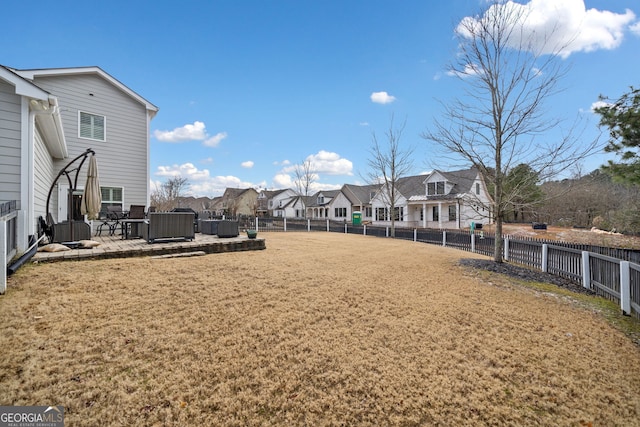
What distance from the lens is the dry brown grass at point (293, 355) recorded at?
2211mm

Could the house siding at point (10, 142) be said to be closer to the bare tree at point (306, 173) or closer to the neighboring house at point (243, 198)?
the bare tree at point (306, 173)

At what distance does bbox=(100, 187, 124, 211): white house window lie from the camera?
420 inches

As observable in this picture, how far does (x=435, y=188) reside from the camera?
90.4ft

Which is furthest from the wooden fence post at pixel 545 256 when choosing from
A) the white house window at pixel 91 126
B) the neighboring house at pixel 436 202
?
the white house window at pixel 91 126

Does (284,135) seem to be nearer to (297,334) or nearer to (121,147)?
(121,147)

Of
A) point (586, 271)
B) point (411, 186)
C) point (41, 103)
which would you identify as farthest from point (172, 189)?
point (586, 271)

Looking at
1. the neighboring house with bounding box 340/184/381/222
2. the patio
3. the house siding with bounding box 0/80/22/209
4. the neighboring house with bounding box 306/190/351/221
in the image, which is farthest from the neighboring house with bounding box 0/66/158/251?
the neighboring house with bounding box 306/190/351/221

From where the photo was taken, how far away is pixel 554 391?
2645 mm

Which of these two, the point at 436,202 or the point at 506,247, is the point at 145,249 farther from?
the point at 436,202

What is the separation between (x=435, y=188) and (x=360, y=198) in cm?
1164

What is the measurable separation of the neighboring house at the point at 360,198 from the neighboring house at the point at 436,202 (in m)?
4.34

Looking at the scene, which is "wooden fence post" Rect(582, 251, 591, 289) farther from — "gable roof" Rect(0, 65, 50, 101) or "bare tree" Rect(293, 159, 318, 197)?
"bare tree" Rect(293, 159, 318, 197)

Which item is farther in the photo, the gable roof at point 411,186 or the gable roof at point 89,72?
the gable roof at point 411,186

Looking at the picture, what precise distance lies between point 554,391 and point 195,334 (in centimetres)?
365
